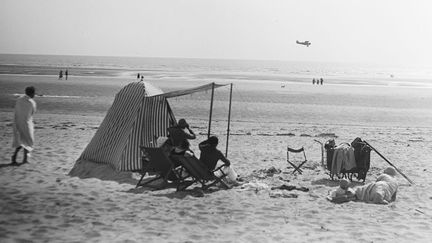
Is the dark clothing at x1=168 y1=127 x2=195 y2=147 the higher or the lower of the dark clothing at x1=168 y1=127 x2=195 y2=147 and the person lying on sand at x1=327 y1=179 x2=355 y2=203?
the higher

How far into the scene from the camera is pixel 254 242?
19.6 feet

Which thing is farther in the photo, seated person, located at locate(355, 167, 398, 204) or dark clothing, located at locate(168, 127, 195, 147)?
dark clothing, located at locate(168, 127, 195, 147)

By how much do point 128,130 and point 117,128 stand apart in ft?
1.44

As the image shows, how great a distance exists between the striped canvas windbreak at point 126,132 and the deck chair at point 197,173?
179 centimetres

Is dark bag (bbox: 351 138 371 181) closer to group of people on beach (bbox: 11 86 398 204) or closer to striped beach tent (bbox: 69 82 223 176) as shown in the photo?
group of people on beach (bbox: 11 86 398 204)

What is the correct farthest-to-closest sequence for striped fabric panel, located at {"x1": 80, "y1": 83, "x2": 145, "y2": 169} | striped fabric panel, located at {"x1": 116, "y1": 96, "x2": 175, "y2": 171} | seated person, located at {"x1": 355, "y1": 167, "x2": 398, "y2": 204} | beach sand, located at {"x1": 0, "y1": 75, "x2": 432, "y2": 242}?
striped fabric panel, located at {"x1": 80, "y1": 83, "x2": 145, "y2": 169} → striped fabric panel, located at {"x1": 116, "y1": 96, "x2": 175, "y2": 171} → seated person, located at {"x1": 355, "y1": 167, "x2": 398, "y2": 204} → beach sand, located at {"x1": 0, "y1": 75, "x2": 432, "y2": 242}

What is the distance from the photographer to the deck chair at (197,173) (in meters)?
8.40

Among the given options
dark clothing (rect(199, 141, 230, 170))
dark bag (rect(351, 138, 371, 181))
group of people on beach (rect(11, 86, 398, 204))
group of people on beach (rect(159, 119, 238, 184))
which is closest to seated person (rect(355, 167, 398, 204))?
group of people on beach (rect(11, 86, 398, 204))

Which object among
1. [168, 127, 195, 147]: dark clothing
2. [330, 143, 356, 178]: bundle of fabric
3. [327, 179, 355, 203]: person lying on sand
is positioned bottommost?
[327, 179, 355, 203]: person lying on sand

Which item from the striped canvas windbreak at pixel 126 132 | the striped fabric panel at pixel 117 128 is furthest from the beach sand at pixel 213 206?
the striped canvas windbreak at pixel 126 132

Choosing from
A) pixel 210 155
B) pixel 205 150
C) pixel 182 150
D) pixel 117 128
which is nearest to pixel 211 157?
pixel 210 155

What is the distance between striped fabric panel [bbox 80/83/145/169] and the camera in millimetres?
10091

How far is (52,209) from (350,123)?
65.2ft

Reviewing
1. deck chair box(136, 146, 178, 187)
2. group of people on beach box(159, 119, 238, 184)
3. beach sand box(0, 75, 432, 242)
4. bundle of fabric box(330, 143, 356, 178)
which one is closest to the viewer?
beach sand box(0, 75, 432, 242)
